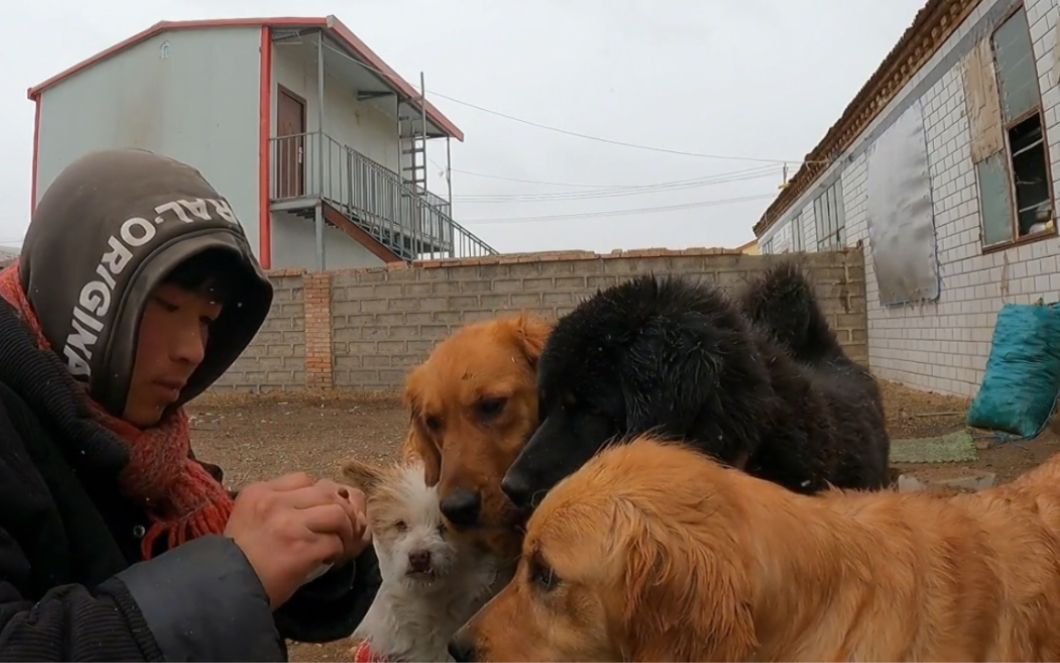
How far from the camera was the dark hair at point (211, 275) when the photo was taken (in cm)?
154

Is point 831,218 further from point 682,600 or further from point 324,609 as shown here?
point 324,609

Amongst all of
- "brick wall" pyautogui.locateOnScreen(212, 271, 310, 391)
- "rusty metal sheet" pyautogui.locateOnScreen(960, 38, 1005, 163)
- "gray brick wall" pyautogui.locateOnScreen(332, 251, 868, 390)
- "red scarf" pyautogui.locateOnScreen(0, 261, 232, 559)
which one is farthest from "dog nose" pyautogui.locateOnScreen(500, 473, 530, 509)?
"brick wall" pyautogui.locateOnScreen(212, 271, 310, 391)

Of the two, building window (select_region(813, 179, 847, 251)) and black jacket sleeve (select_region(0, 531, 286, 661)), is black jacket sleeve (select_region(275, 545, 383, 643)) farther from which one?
building window (select_region(813, 179, 847, 251))

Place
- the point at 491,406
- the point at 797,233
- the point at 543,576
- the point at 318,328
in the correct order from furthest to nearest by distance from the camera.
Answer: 1. the point at 797,233
2. the point at 318,328
3. the point at 491,406
4. the point at 543,576

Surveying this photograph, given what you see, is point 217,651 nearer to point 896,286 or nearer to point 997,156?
point 997,156

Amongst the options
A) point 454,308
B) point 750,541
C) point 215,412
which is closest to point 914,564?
point 750,541

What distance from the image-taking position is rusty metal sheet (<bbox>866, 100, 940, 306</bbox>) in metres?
10.1

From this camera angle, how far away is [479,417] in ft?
9.95

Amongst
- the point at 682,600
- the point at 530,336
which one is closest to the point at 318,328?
the point at 530,336

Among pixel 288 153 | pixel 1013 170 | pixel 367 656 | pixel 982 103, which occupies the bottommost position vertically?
pixel 367 656

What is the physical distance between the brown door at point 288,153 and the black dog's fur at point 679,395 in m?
14.8

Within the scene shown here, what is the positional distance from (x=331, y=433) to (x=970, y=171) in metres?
8.67

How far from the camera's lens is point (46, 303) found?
4.69 ft

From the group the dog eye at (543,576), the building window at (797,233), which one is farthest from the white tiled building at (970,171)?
the building window at (797,233)
